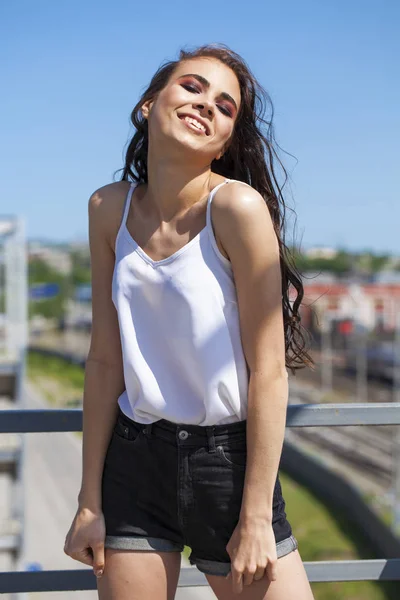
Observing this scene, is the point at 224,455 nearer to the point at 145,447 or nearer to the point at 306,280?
the point at 145,447

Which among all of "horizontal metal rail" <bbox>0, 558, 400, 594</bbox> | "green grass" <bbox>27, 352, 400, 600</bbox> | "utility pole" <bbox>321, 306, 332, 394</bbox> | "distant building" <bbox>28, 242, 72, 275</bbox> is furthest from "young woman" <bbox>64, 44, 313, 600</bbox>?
"distant building" <bbox>28, 242, 72, 275</bbox>

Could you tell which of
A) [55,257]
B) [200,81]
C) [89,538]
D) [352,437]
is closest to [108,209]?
[200,81]

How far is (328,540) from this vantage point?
86.4 ft

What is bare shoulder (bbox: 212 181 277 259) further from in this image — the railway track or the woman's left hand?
the railway track

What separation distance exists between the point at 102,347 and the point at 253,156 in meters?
0.53

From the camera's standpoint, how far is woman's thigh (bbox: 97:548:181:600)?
1.59 meters

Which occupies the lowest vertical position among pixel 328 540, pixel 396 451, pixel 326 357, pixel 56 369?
pixel 328 540

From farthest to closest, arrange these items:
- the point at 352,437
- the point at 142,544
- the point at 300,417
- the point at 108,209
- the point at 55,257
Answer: the point at 55,257
the point at 352,437
the point at 300,417
the point at 108,209
the point at 142,544

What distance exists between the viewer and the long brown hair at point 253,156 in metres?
1.70

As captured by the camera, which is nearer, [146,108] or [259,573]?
[259,573]

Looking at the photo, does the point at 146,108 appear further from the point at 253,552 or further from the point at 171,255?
the point at 253,552

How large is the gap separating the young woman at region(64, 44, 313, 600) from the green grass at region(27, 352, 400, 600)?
1958 cm

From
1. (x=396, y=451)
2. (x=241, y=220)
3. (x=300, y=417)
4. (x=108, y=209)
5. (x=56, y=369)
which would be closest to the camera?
(x=241, y=220)

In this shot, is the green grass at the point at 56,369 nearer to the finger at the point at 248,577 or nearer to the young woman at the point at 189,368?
the young woman at the point at 189,368
